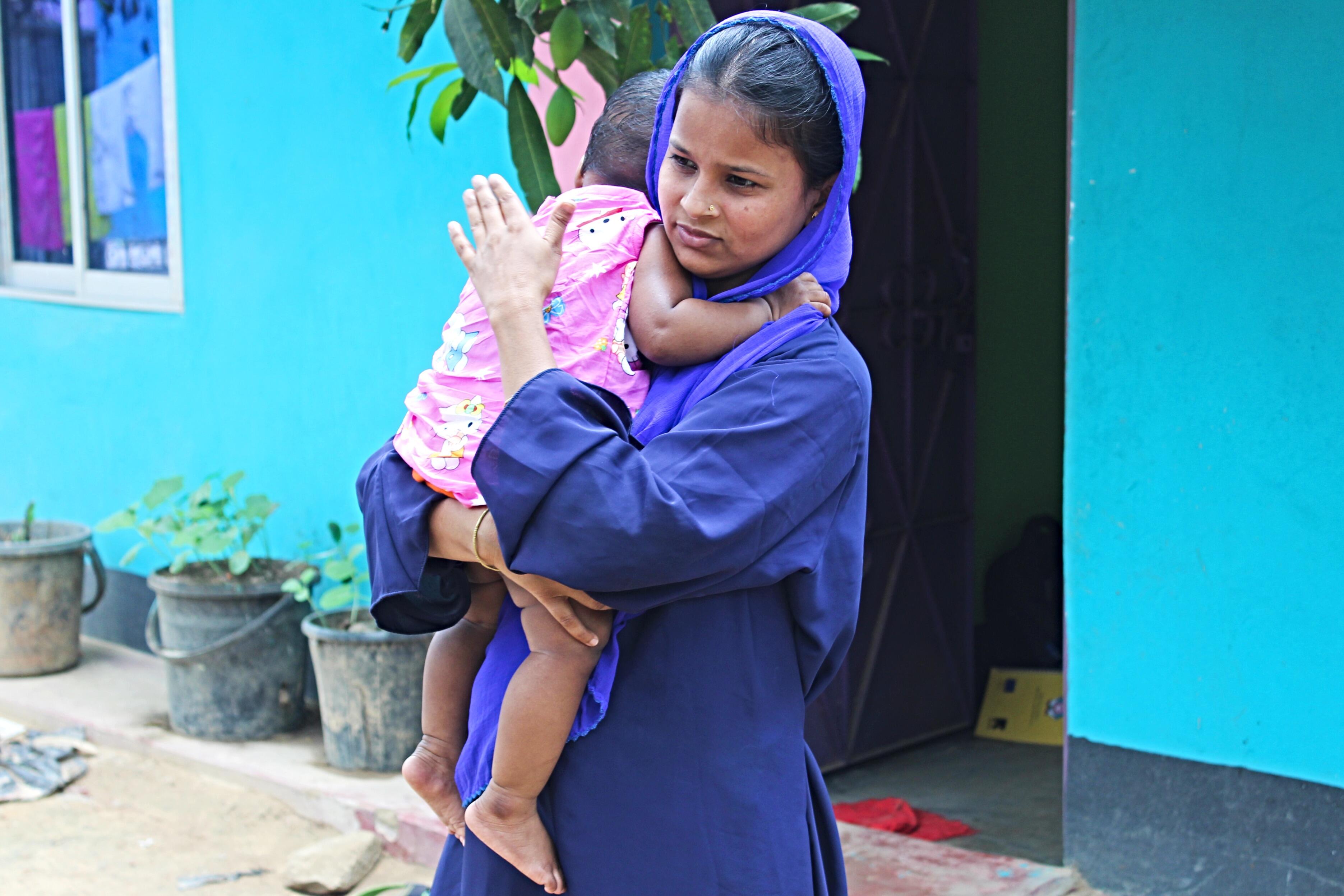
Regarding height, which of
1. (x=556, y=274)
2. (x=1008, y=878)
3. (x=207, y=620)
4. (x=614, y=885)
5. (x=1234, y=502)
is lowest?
(x=1008, y=878)

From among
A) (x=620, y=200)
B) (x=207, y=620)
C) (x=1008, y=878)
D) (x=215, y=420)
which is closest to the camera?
(x=620, y=200)

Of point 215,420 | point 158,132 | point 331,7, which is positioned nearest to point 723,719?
point 331,7

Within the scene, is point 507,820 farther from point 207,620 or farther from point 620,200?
point 207,620

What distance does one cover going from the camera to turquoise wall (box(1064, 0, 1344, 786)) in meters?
2.82

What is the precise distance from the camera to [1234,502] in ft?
9.68

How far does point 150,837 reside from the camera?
13.3 ft

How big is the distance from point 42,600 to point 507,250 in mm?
4700

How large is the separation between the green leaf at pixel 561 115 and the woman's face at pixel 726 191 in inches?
53.4

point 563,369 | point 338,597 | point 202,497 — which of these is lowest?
point 338,597

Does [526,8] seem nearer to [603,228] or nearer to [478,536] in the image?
[603,228]

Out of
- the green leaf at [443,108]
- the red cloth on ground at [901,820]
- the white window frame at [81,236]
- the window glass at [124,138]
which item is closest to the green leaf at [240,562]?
the white window frame at [81,236]

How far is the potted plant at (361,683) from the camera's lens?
4137 mm

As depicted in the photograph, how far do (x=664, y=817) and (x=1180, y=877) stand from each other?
2.19 metres

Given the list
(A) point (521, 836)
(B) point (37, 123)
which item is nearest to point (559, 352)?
(A) point (521, 836)
